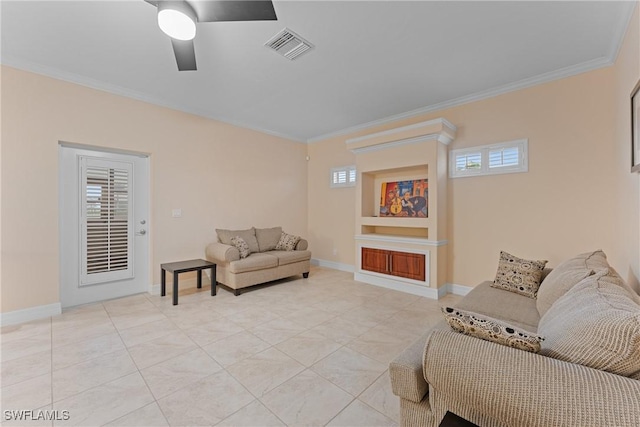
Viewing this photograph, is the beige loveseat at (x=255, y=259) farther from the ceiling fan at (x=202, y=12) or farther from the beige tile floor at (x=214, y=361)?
the ceiling fan at (x=202, y=12)

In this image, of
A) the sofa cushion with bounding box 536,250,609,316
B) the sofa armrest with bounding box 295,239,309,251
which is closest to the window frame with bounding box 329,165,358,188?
the sofa armrest with bounding box 295,239,309,251

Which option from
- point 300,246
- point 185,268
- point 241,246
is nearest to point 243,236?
point 241,246

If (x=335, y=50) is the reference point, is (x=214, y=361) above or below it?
below

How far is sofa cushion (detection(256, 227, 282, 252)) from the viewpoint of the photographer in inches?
196

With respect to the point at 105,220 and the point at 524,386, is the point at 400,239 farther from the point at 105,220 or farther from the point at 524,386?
the point at 105,220

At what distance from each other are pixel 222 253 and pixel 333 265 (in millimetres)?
2530

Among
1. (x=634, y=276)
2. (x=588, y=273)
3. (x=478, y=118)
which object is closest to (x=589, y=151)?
(x=478, y=118)

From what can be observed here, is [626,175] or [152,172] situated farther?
[152,172]

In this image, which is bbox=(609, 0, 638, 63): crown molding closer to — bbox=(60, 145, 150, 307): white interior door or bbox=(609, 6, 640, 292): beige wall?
bbox=(609, 6, 640, 292): beige wall

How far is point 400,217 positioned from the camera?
4527mm

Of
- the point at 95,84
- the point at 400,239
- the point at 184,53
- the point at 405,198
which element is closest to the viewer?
the point at 184,53

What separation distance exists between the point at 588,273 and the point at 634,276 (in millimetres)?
840

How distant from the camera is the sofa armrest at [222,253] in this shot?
13.4 feet

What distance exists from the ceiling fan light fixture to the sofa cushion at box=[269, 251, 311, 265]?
3235 millimetres
